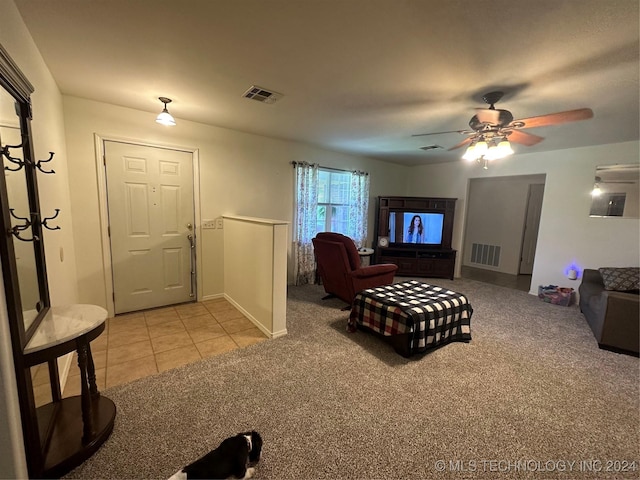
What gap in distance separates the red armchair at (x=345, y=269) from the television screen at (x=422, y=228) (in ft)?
6.17

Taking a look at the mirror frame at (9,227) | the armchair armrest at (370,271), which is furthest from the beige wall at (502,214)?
the mirror frame at (9,227)

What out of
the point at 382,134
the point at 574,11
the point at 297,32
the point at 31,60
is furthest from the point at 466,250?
the point at 31,60

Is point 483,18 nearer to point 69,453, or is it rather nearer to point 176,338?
point 69,453

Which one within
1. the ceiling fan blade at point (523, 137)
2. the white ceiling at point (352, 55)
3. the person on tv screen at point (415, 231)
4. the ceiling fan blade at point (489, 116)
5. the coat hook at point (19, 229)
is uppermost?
the white ceiling at point (352, 55)

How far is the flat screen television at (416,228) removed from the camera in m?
5.09

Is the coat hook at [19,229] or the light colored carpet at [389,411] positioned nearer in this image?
the coat hook at [19,229]

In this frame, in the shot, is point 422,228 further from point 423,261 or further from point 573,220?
point 573,220

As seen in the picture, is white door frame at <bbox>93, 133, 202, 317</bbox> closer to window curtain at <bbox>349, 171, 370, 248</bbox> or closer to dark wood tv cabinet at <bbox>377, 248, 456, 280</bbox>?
window curtain at <bbox>349, 171, 370, 248</bbox>

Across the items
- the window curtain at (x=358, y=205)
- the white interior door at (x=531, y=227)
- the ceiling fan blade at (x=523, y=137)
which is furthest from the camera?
the white interior door at (x=531, y=227)

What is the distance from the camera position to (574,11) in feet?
4.17

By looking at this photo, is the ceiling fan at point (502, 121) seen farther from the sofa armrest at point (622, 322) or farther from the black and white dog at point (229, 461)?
the black and white dog at point (229, 461)

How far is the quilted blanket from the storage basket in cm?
214

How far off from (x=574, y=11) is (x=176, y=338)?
3.61 metres

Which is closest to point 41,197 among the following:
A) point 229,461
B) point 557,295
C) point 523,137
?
point 229,461
